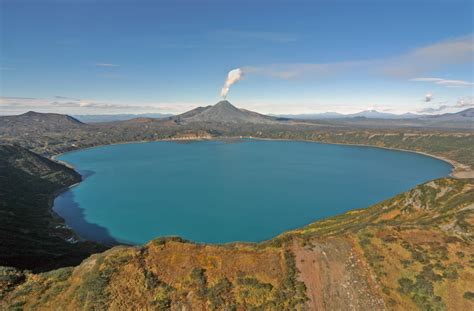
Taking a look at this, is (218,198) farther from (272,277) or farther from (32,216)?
(272,277)

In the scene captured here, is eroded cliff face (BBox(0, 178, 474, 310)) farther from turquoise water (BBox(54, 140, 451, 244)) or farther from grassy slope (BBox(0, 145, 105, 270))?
turquoise water (BBox(54, 140, 451, 244))

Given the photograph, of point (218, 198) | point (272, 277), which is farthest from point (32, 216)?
point (272, 277)

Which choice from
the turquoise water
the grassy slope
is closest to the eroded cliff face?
the grassy slope

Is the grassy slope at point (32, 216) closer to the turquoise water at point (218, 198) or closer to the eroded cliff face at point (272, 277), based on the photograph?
the turquoise water at point (218, 198)

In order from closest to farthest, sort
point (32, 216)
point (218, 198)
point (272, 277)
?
point (272, 277), point (32, 216), point (218, 198)

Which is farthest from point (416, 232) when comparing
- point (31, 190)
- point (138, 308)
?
point (31, 190)

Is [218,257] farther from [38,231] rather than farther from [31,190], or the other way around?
[31,190]

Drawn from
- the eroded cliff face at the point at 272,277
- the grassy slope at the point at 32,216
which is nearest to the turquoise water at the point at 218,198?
the grassy slope at the point at 32,216
